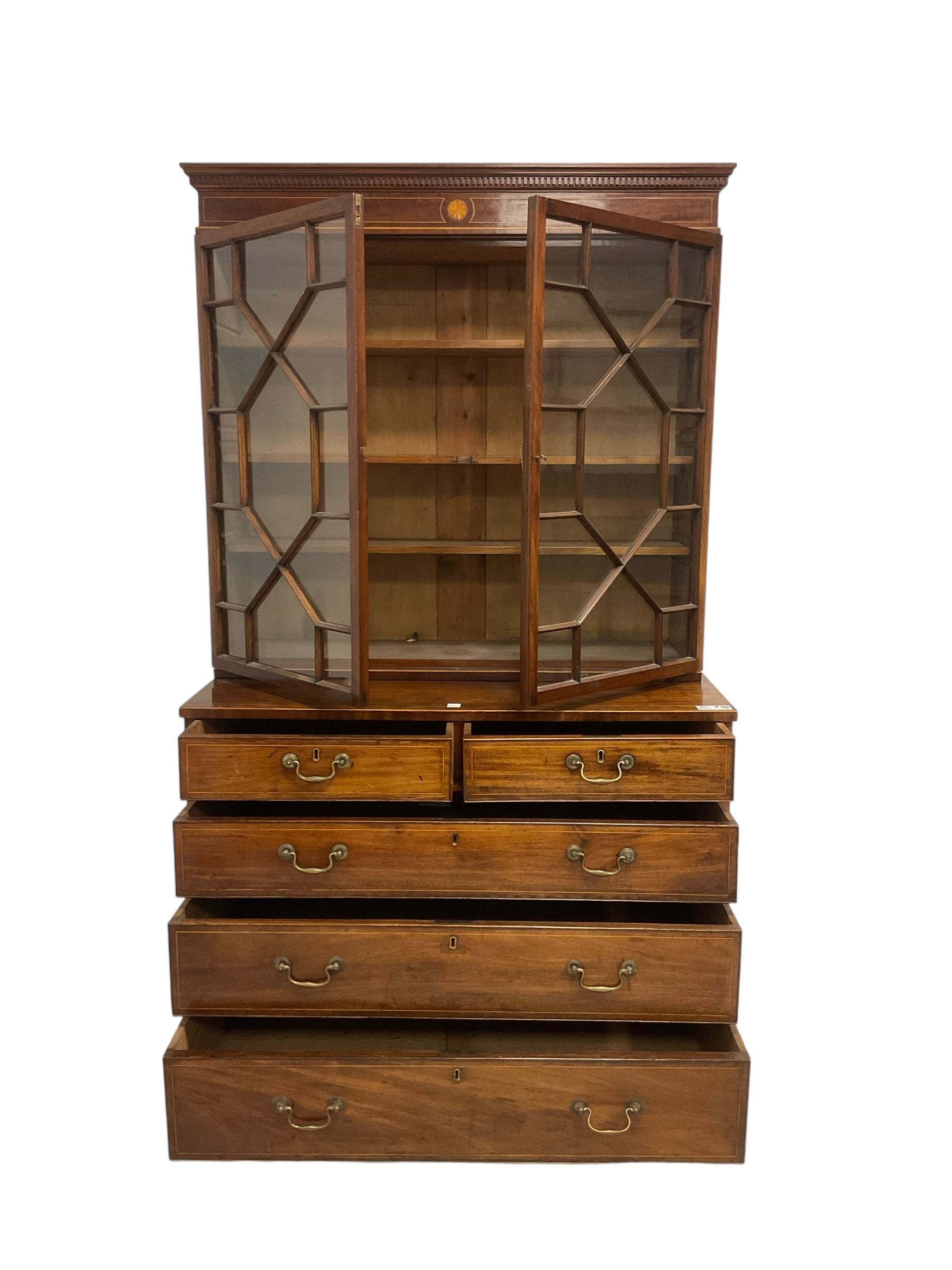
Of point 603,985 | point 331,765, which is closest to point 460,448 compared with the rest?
point 331,765

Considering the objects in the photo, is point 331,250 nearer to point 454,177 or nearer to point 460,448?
point 454,177

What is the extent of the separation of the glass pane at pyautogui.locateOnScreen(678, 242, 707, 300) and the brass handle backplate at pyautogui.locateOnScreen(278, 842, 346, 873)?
165 centimetres

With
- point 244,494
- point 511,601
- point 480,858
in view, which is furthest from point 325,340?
point 480,858

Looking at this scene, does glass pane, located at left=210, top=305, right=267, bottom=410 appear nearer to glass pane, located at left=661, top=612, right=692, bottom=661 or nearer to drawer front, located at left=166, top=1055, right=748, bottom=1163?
glass pane, located at left=661, top=612, right=692, bottom=661

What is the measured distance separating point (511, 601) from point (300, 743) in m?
0.91

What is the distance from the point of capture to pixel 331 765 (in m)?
2.55

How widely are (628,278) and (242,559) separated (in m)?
1.24

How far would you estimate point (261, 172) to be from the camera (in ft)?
8.82

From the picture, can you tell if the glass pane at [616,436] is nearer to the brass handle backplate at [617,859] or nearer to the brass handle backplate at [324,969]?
the brass handle backplate at [617,859]

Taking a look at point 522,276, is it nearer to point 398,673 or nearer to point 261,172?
point 261,172

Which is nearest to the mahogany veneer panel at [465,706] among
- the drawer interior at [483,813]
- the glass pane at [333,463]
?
the drawer interior at [483,813]

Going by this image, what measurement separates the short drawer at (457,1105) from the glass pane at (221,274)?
1913 millimetres

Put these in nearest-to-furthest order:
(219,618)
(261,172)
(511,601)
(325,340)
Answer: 1. (325,340)
2. (261,172)
3. (219,618)
4. (511,601)

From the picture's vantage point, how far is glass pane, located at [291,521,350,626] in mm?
2572
